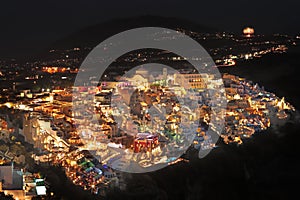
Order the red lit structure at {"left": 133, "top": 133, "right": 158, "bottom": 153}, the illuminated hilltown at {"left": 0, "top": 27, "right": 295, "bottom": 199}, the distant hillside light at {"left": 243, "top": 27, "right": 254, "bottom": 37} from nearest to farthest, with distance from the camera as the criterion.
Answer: the illuminated hilltown at {"left": 0, "top": 27, "right": 295, "bottom": 199} → the red lit structure at {"left": 133, "top": 133, "right": 158, "bottom": 153} → the distant hillside light at {"left": 243, "top": 27, "right": 254, "bottom": 37}

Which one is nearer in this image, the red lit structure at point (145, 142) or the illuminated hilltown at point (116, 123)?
the illuminated hilltown at point (116, 123)

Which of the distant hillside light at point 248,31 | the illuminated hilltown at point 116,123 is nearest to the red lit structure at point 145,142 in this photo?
the illuminated hilltown at point 116,123

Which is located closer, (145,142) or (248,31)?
(145,142)

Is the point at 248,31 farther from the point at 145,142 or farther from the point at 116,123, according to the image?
the point at 145,142

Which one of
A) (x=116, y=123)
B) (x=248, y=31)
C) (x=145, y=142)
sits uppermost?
(x=248, y=31)

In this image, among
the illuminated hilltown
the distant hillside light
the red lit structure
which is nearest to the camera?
the illuminated hilltown

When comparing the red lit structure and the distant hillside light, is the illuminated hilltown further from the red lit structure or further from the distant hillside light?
the distant hillside light

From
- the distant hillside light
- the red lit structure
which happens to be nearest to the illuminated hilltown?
the red lit structure

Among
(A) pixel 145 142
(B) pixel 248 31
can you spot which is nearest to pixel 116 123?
(A) pixel 145 142

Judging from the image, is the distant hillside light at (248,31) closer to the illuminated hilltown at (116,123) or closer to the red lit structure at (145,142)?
the illuminated hilltown at (116,123)

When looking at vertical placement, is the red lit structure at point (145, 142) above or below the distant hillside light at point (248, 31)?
below
